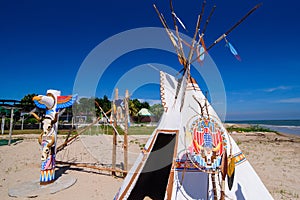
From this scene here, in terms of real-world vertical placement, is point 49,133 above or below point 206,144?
above

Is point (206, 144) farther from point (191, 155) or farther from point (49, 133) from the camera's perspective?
point (49, 133)

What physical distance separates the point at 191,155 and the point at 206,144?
0.29m

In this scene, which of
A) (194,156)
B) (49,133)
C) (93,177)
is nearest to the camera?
(194,156)

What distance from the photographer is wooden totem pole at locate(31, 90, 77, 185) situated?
4.81m

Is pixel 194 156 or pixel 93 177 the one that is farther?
pixel 93 177

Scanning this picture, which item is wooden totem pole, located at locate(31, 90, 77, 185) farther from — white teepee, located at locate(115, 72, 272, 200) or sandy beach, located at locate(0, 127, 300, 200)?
white teepee, located at locate(115, 72, 272, 200)

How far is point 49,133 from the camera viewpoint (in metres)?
4.93

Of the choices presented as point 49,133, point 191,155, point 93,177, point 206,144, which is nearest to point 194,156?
point 191,155

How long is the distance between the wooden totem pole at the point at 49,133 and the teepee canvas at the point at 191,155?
2.45 metres

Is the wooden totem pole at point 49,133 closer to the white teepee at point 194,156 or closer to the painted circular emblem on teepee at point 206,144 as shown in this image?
the white teepee at point 194,156

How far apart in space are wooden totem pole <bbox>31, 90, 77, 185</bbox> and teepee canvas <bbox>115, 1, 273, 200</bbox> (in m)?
2.45

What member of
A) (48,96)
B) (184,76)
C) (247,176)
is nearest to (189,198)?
(247,176)

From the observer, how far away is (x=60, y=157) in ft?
28.5

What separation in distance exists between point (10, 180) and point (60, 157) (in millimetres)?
3324
